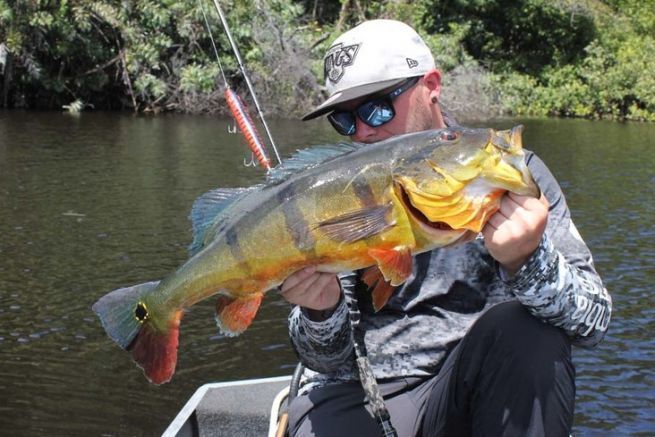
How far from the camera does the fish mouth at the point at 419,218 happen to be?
2389 mm

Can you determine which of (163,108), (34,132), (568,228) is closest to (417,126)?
(568,228)

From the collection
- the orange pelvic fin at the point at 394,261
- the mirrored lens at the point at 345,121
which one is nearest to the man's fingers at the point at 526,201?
the orange pelvic fin at the point at 394,261

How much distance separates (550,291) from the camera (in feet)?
8.12

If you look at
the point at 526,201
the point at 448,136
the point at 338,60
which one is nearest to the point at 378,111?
the point at 338,60

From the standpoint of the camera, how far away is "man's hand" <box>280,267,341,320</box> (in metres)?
2.66

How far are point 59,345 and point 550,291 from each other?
18.9 ft

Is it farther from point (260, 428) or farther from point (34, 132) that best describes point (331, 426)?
point (34, 132)

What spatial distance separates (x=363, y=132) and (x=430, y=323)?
76cm

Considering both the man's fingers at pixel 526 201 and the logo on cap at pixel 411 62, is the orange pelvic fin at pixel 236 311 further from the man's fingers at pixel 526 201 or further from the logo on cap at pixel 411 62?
the logo on cap at pixel 411 62

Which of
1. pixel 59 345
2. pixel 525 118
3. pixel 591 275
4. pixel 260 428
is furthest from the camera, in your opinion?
pixel 525 118

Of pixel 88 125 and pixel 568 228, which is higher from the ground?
pixel 568 228

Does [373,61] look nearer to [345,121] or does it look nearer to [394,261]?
[345,121]

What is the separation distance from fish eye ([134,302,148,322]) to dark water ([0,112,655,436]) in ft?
10.9

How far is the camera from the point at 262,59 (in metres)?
26.1
